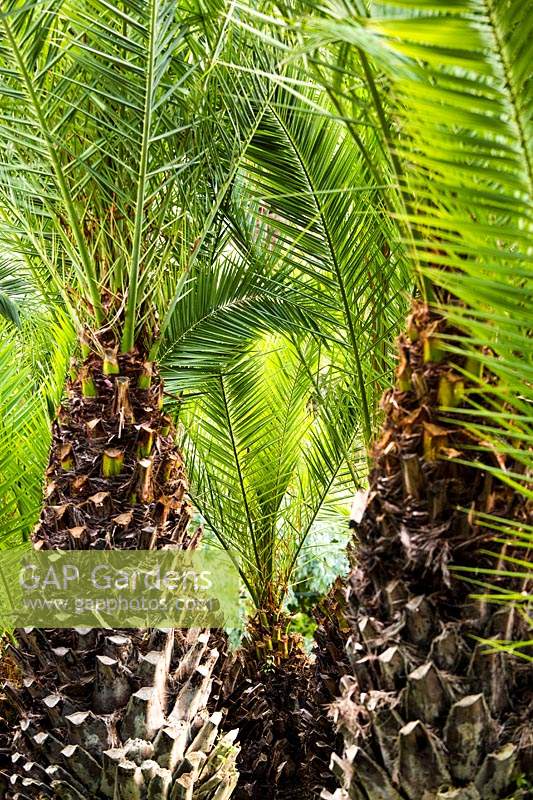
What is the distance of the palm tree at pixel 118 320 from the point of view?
280 cm

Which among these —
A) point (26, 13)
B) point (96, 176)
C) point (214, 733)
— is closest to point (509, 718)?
point (214, 733)

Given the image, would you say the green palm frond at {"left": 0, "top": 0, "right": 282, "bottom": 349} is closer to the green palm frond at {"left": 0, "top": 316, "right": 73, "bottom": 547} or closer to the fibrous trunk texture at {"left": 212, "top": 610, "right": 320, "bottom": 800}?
the green palm frond at {"left": 0, "top": 316, "right": 73, "bottom": 547}

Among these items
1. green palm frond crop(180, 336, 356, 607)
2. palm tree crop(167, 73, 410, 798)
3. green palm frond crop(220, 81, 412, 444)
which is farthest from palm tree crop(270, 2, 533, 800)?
green palm frond crop(180, 336, 356, 607)

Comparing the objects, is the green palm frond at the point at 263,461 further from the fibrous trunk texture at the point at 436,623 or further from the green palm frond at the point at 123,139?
the fibrous trunk texture at the point at 436,623

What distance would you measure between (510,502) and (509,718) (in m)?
0.44

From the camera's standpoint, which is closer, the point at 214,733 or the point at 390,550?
the point at 390,550

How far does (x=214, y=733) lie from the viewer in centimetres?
306

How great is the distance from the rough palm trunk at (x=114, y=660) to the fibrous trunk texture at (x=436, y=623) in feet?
3.63

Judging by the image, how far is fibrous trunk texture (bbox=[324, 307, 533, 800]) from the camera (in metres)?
1.82

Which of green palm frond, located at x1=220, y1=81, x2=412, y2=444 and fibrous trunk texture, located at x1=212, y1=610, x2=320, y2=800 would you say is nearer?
green palm frond, located at x1=220, y1=81, x2=412, y2=444

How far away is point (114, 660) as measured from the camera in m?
2.85

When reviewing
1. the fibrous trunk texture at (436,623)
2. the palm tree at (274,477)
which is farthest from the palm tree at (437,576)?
the palm tree at (274,477)

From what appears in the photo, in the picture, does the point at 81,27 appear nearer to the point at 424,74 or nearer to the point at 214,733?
the point at 424,74

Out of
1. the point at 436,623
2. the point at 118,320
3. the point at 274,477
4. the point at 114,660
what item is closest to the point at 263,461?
the point at 274,477
